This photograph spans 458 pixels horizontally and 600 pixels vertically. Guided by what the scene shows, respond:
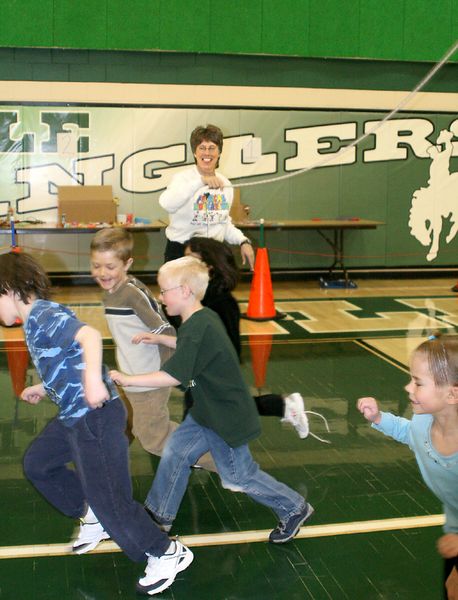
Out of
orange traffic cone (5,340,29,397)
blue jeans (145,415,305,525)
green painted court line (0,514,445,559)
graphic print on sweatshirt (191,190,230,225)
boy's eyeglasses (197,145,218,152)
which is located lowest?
green painted court line (0,514,445,559)

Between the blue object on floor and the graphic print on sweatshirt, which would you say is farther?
the blue object on floor

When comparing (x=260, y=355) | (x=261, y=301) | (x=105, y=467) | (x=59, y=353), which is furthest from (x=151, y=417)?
(x=261, y=301)

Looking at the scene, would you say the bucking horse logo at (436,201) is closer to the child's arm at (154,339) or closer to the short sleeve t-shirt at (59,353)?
the child's arm at (154,339)

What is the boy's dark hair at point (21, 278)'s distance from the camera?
3.52 metres

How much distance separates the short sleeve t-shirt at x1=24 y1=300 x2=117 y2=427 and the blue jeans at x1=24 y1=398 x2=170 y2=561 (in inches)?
4.2

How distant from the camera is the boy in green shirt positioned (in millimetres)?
3922

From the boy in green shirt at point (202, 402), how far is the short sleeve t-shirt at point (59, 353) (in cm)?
29

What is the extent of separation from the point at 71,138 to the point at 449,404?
36.5 ft

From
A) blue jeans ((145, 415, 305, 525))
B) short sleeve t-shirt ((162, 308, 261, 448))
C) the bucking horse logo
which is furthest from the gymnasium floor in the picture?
the bucking horse logo

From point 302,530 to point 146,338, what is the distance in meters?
1.34

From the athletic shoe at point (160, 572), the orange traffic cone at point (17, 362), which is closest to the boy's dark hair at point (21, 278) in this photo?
the athletic shoe at point (160, 572)

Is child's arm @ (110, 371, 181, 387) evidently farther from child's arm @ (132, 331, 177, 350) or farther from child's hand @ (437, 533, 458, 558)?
child's hand @ (437, 533, 458, 558)

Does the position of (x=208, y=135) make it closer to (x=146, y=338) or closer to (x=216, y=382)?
(x=146, y=338)

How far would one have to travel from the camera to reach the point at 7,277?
11.5ft
